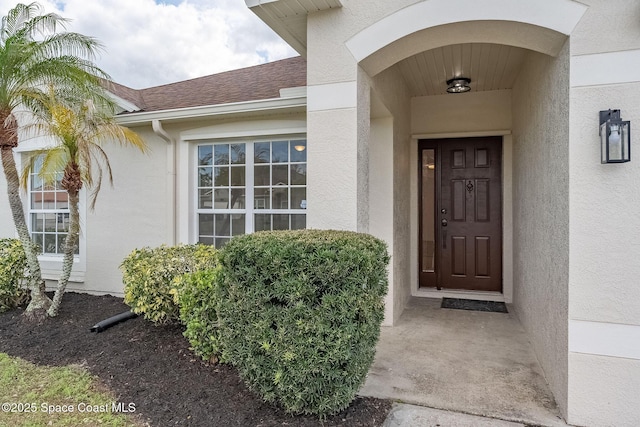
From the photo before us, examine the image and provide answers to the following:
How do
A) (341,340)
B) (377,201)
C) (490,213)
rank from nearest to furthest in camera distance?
(341,340) < (377,201) < (490,213)

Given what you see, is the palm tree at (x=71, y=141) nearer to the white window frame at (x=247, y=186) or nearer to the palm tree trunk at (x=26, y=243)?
the palm tree trunk at (x=26, y=243)

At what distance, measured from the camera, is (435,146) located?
6438 millimetres

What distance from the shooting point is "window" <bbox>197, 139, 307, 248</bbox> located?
525cm

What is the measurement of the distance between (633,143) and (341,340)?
2.46 meters

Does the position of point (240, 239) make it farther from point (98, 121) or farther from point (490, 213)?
point (490, 213)

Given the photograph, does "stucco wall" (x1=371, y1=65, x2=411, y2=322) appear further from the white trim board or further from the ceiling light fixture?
the white trim board

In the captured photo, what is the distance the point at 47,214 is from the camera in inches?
260

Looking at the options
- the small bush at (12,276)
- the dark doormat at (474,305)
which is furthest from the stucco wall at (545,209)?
the small bush at (12,276)

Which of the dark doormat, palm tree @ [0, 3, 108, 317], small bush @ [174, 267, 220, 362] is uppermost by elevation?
palm tree @ [0, 3, 108, 317]

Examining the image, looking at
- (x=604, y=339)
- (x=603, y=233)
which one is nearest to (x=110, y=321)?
(x=604, y=339)

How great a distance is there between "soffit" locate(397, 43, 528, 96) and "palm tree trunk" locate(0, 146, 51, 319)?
17.3 ft

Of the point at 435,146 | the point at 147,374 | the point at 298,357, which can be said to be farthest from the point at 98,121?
the point at 435,146

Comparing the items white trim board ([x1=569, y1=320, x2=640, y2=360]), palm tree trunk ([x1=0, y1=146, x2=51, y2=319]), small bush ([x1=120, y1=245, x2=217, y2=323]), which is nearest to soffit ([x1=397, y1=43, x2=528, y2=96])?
white trim board ([x1=569, y1=320, x2=640, y2=360])

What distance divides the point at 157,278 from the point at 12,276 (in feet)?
9.61
